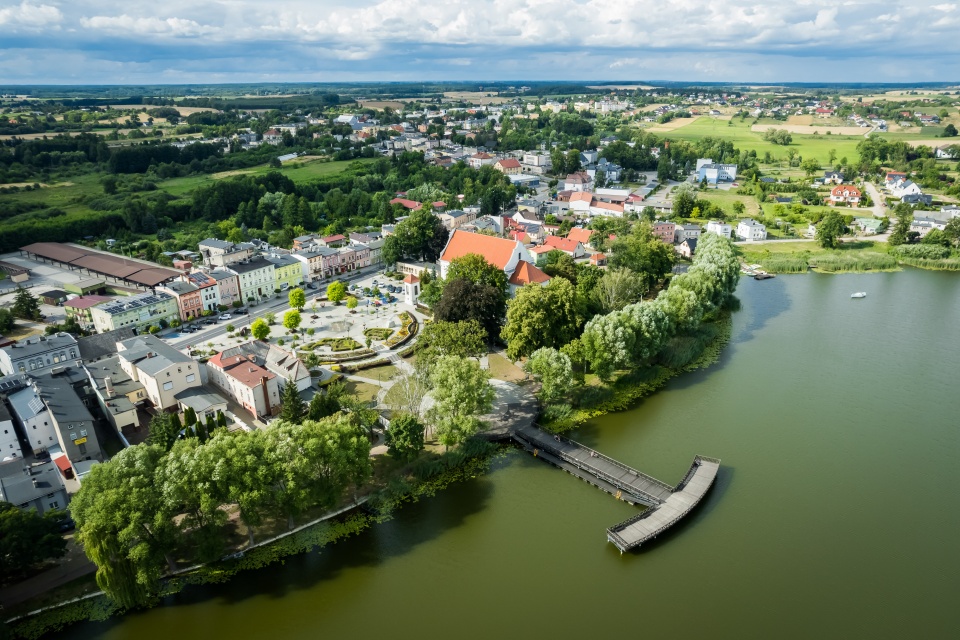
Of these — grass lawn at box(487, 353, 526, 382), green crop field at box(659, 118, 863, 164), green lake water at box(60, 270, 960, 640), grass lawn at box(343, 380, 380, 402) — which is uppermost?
green crop field at box(659, 118, 863, 164)

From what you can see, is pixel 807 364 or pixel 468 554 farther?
pixel 807 364

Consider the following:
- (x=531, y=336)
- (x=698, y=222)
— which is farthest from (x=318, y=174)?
(x=531, y=336)

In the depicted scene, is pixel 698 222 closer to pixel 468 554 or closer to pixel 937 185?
pixel 937 185

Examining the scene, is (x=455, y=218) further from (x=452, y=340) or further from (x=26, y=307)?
(x=26, y=307)

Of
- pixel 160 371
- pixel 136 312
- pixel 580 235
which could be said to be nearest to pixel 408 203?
pixel 580 235

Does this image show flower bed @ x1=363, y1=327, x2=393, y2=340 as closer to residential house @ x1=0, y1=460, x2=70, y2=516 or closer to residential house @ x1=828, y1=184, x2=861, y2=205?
residential house @ x1=0, y1=460, x2=70, y2=516

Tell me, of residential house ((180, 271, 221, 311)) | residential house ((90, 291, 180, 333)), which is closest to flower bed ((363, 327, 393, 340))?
residential house ((180, 271, 221, 311))

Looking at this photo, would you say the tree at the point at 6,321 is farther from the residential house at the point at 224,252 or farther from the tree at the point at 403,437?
the tree at the point at 403,437
